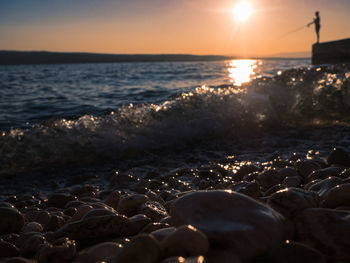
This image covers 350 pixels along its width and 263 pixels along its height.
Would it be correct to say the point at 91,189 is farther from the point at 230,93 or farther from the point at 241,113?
the point at 230,93

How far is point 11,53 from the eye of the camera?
74.2 meters

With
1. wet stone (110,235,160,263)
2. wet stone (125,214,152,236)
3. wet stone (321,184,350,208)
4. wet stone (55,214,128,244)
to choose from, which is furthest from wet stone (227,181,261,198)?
wet stone (110,235,160,263)

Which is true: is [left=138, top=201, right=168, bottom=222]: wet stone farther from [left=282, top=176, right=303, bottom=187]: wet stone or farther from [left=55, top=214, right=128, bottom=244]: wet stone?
[left=282, top=176, right=303, bottom=187]: wet stone

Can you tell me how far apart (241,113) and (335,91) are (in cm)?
291

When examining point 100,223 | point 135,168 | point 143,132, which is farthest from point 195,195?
point 143,132

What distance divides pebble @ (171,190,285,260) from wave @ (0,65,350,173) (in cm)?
359

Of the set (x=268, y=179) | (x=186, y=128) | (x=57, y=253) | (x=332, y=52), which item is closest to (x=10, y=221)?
(x=57, y=253)

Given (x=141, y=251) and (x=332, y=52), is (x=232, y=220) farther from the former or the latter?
(x=332, y=52)

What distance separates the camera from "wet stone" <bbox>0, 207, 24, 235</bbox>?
7.90 ft

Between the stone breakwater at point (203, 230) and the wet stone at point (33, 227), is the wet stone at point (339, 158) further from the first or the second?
the wet stone at point (33, 227)

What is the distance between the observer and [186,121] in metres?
6.40

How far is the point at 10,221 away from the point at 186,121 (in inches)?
168

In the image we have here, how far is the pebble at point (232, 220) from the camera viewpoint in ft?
4.31

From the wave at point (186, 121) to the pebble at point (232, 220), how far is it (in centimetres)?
359
